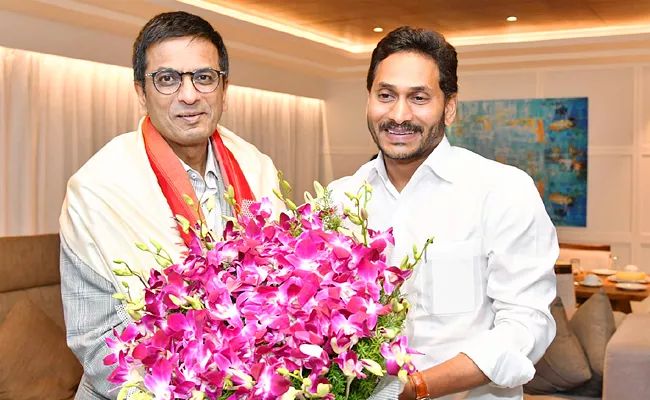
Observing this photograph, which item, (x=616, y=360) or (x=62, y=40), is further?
(x=62, y=40)

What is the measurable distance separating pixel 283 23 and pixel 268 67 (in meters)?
1.39

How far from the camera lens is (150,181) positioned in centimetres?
160

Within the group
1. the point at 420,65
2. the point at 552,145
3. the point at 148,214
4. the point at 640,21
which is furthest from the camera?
the point at 552,145

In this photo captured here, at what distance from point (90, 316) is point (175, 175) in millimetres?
365

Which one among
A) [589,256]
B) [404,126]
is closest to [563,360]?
[404,126]

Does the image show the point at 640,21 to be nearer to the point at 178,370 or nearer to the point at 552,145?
the point at 552,145

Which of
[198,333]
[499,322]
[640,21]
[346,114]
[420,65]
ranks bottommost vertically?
[499,322]

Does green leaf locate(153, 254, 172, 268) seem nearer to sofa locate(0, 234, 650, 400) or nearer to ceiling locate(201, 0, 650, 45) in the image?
sofa locate(0, 234, 650, 400)

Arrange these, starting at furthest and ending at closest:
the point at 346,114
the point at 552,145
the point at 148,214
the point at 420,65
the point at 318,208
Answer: the point at 346,114
the point at 552,145
the point at 420,65
the point at 148,214
the point at 318,208

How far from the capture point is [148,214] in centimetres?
153

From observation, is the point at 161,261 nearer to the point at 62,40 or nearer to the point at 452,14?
the point at 62,40

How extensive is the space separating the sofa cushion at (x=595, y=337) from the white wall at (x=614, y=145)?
4637mm

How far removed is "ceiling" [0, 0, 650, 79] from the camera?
5383 millimetres

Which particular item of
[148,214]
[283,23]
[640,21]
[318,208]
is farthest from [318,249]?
[640,21]
